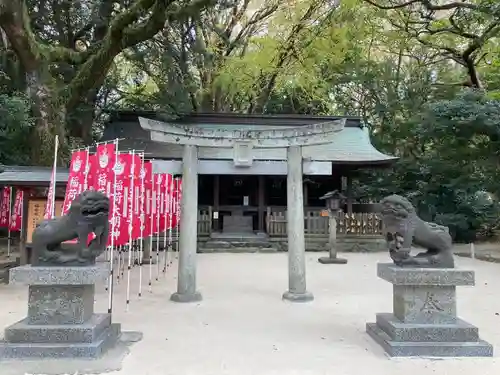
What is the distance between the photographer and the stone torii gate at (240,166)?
775cm

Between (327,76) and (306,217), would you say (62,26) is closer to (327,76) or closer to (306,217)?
(306,217)

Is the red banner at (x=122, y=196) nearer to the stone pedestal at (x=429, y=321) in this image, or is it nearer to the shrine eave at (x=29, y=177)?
the shrine eave at (x=29, y=177)

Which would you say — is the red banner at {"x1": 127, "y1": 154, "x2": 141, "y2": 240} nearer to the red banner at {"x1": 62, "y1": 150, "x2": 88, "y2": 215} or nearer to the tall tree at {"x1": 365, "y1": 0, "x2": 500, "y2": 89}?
the red banner at {"x1": 62, "y1": 150, "x2": 88, "y2": 215}

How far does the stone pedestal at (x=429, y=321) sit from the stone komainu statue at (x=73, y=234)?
3540mm

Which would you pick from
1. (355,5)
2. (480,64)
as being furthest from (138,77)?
(480,64)

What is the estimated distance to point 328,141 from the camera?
27.1 feet

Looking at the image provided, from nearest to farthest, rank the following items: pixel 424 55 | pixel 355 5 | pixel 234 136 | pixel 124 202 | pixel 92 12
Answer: pixel 124 202 < pixel 234 136 < pixel 92 12 < pixel 355 5 < pixel 424 55

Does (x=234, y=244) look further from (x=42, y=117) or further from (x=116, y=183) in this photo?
(x=116, y=183)

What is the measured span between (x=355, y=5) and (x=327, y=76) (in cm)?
599

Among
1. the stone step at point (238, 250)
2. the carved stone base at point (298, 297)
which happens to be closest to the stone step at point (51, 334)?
the carved stone base at point (298, 297)

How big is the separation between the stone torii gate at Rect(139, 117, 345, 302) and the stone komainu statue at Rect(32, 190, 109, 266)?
292 cm

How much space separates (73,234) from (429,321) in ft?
14.0

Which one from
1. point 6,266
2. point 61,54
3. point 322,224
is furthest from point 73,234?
point 322,224

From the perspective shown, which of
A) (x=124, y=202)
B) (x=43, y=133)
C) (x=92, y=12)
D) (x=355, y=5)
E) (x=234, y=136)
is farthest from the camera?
(x=355, y=5)
